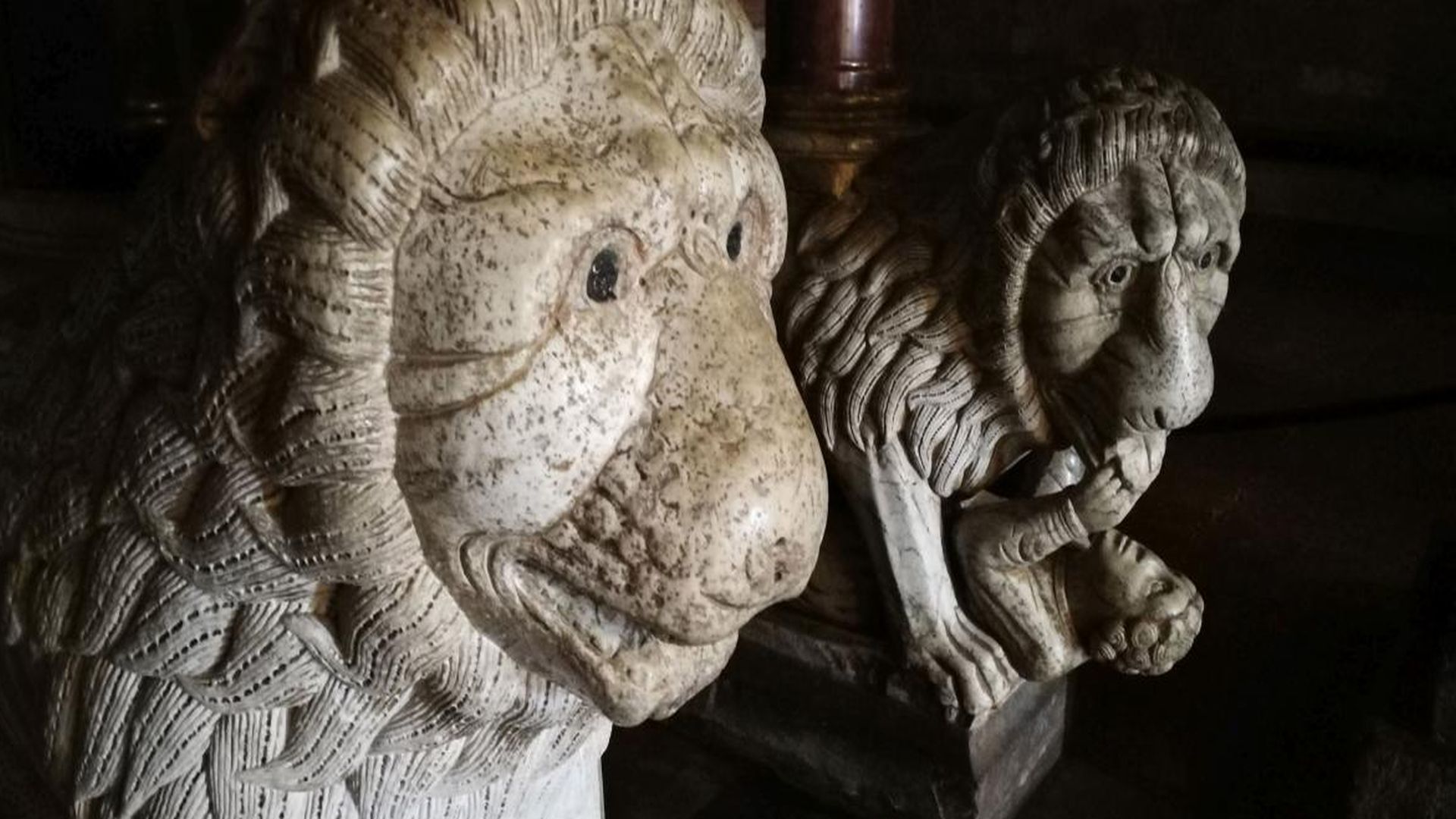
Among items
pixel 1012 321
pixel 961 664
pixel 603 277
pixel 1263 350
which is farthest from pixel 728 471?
pixel 1263 350

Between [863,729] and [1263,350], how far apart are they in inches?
54.9

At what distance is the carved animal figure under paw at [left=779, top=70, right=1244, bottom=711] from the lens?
4.06ft

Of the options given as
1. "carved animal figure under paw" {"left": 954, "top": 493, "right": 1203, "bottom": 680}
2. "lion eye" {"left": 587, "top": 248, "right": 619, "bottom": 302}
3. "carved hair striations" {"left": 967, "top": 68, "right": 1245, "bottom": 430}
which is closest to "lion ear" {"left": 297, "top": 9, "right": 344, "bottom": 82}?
"lion eye" {"left": 587, "top": 248, "right": 619, "bottom": 302}

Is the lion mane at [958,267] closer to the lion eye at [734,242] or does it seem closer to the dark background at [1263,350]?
the dark background at [1263,350]

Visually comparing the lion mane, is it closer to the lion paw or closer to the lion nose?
the lion paw

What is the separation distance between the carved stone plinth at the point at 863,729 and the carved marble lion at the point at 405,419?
78cm

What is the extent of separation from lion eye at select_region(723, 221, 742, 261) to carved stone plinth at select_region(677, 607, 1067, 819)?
2.85 feet

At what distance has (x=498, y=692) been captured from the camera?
79 centimetres

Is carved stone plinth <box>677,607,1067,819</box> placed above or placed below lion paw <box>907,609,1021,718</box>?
below

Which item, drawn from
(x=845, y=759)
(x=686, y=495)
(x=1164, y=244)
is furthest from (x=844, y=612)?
(x=686, y=495)

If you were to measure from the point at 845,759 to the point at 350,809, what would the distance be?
87 cm

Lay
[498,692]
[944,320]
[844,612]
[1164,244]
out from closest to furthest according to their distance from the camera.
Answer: [498,692]
[1164,244]
[944,320]
[844,612]

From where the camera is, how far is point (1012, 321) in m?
1.31

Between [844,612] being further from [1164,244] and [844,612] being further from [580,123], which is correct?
[580,123]
